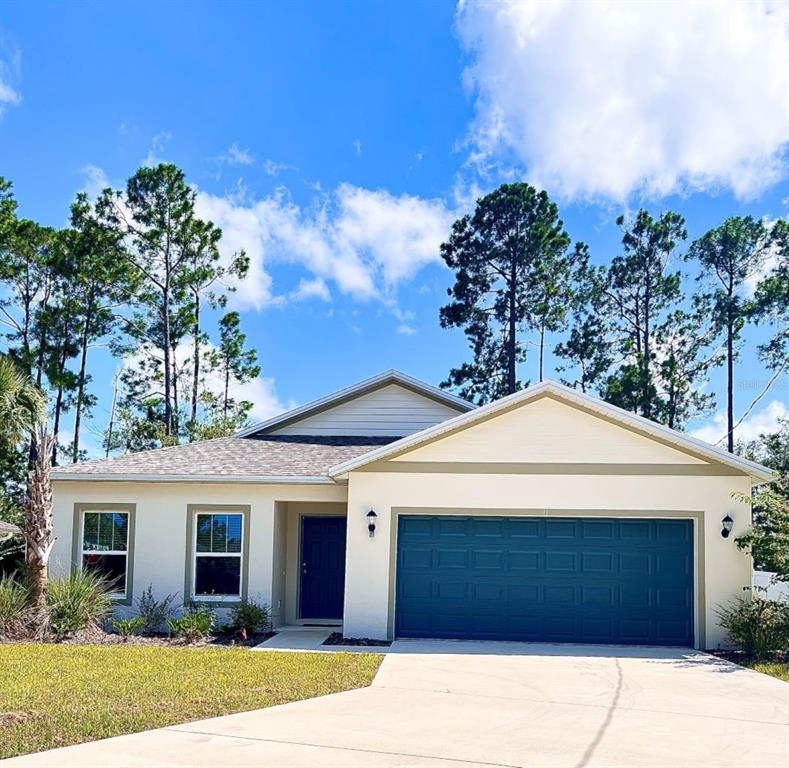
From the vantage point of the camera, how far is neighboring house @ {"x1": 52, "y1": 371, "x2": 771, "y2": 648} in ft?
44.4

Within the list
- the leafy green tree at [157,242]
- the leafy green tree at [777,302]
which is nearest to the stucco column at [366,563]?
the leafy green tree at [157,242]

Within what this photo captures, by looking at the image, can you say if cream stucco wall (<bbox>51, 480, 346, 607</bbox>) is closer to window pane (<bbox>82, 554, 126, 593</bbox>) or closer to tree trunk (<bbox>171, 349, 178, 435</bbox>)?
window pane (<bbox>82, 554, 126, 593</bbox>)

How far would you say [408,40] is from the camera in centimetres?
1742

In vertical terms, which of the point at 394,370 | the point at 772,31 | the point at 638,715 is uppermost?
the point at 772,31

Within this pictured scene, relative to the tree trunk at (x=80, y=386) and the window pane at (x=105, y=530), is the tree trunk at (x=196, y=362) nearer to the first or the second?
the tree trunk at (x=80, y=386)

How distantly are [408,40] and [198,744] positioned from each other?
14870 mm

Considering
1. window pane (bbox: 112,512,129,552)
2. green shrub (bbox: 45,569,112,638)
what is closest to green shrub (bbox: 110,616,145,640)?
green shrub (bbox: 45,569,112,638)

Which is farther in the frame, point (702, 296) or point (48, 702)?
point (702, 296)

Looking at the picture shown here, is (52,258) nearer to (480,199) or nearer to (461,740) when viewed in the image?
(480,199)

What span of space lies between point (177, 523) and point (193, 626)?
222 cm

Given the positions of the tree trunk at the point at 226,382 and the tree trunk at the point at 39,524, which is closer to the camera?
the tree trunk at the point at 39,524

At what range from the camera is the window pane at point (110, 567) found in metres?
14.9

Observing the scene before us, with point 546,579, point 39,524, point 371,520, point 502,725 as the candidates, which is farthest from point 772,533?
Result: point 39,524

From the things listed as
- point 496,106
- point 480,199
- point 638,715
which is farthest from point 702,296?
point 638,715
